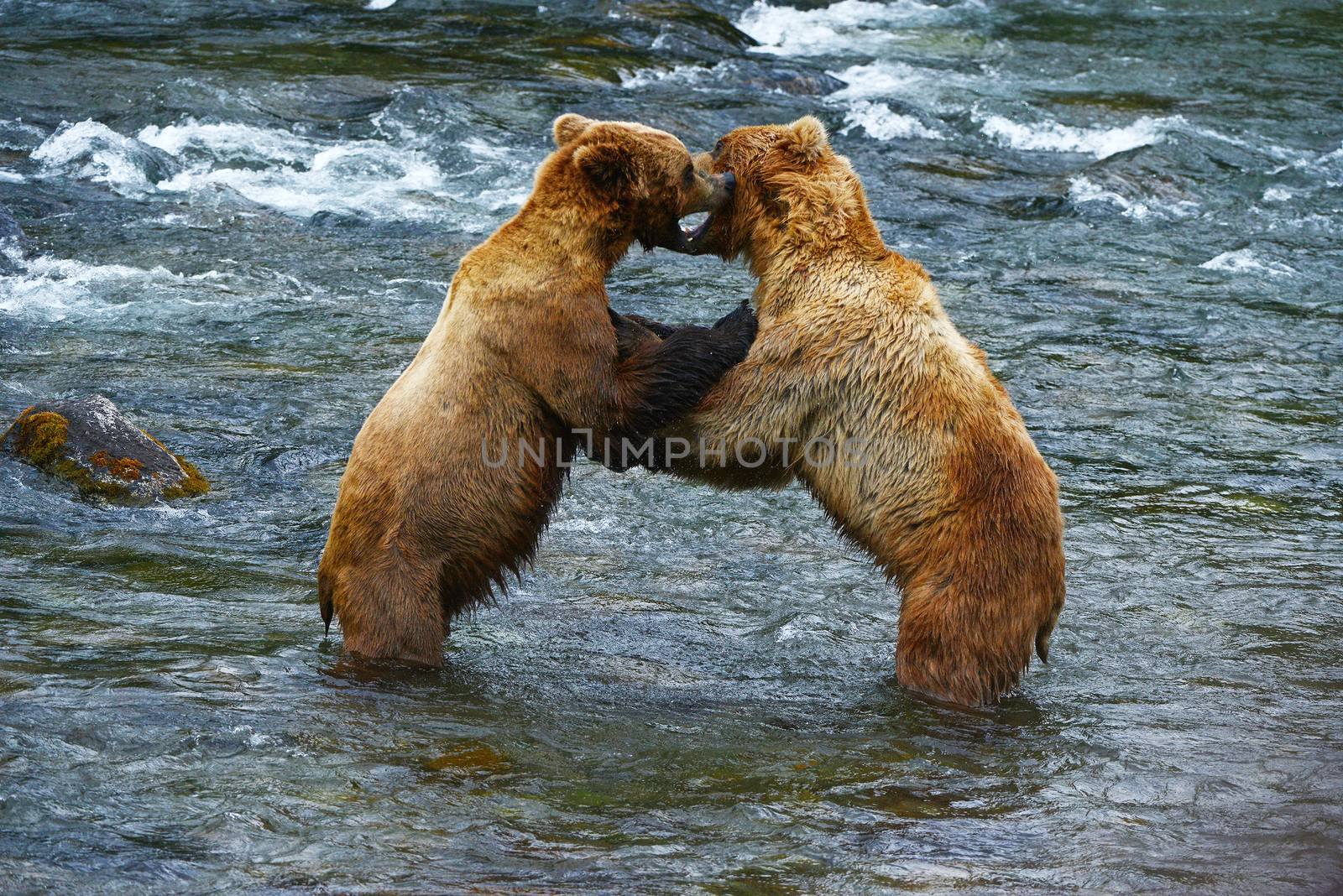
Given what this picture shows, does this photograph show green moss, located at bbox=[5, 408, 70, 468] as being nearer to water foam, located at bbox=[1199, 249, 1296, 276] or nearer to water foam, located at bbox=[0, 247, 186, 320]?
water foam, located at bbox=[0, 247, 186, 320]

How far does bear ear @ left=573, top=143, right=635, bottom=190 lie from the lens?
17.9 feet

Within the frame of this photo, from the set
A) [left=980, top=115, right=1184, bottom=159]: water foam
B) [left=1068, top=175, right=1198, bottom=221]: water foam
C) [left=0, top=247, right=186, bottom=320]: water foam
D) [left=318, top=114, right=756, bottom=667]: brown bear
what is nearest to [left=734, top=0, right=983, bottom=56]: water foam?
[left=980, top=115, right=1184, bottom=159]: water foam

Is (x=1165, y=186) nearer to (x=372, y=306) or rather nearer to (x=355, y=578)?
(x=372, y=306)

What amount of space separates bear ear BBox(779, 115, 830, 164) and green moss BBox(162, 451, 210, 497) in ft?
11.5

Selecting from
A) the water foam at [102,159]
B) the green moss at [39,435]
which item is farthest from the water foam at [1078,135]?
the green moss at [39,435]

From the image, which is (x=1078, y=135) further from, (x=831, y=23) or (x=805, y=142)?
(x=805, y=142)

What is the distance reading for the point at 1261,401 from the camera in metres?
8.99

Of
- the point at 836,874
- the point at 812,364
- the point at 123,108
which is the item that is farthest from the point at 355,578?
the point at 123,108

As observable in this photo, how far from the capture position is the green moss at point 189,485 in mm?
7198

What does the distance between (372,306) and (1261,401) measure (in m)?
6.06

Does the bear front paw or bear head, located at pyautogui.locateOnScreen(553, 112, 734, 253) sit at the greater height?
bear head, located at pyautogui.locateOnScreen(553, 112, 734, 253)

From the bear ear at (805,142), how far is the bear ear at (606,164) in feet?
2.27

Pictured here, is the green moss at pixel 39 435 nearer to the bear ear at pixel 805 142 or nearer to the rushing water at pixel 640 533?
the rushing water at pixel 640 533

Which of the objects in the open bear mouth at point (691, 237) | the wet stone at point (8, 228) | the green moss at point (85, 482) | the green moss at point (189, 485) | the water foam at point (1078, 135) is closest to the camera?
the open bear mouth at point (691, 237)
